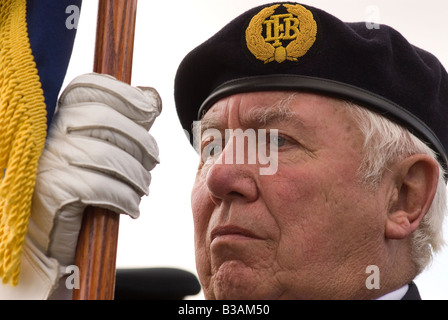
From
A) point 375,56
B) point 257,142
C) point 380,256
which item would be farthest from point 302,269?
point 375,56

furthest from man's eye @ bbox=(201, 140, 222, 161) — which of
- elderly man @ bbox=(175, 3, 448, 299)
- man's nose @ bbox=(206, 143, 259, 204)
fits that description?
man's nose @ bbox=(206, 143, 259, 204)

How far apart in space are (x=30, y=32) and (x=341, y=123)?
1251 mm

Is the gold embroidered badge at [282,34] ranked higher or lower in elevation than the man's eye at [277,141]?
higher

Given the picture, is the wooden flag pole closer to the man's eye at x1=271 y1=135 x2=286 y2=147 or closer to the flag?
the flag

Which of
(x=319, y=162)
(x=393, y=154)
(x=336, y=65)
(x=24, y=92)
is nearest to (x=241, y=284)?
(x=319, y=162)

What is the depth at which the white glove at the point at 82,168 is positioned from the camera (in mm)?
2414

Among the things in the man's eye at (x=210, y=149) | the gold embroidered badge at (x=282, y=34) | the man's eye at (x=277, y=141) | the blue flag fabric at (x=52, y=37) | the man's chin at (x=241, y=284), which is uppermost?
the gold embroidered badge at (x=282, y=34)

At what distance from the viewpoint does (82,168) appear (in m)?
2.44

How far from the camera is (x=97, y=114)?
248 centimetres

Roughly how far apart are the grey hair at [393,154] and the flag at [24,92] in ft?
3.79

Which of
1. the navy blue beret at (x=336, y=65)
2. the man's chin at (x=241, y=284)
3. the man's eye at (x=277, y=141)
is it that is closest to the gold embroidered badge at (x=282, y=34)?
the navy blue beret at (x=336, y=65)

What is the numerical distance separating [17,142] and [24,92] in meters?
0.20

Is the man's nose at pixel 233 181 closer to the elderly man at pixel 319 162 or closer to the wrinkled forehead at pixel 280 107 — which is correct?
the elderly man at pixel 319 162

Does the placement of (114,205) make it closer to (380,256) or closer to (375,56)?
(380,256)
